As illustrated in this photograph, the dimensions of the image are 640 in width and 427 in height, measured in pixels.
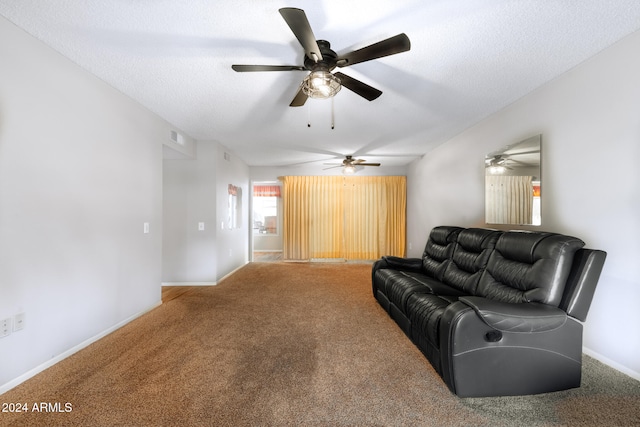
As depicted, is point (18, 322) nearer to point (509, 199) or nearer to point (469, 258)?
point (469, 258)

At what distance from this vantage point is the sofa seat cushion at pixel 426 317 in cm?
182

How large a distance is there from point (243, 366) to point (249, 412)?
50cm

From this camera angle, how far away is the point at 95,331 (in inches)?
92.1

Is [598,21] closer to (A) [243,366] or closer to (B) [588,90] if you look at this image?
(B) [588,90]

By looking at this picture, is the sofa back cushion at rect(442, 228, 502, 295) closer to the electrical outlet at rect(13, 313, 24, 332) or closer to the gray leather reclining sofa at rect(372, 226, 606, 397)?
the gray leather reclining sofa at rect(372, 226, 606, 397)

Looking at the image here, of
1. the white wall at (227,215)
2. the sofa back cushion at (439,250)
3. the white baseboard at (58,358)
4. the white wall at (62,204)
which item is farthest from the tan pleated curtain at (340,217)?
the white baseboard at (58,358)

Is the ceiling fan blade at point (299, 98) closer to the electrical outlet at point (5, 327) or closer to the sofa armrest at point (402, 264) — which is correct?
the sofa armrest at point (402, 264)

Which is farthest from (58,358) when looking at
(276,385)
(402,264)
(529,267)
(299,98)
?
(529,267)

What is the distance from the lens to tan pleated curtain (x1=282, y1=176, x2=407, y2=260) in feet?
21.4

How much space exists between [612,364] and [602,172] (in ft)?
4.60

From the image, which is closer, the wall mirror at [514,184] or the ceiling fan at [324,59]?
the ceiling fan at [324,59]

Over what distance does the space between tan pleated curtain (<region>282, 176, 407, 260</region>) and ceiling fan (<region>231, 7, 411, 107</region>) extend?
14.7ft

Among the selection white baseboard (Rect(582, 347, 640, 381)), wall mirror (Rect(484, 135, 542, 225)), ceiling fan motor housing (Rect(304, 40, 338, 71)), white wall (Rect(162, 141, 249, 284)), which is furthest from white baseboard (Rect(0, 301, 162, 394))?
wall mirror (Rect(484, 135, 542, 225))

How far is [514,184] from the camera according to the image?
2809 mm
